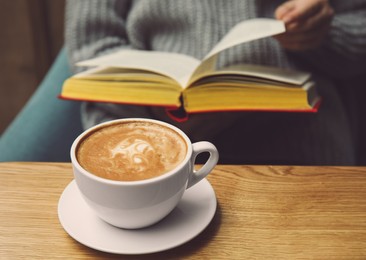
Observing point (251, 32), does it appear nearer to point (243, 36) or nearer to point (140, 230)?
point (243, 36)

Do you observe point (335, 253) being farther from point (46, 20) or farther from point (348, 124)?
point (46, 20)

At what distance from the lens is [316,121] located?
939 millimetres

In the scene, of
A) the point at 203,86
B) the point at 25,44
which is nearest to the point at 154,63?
the point at 203,86

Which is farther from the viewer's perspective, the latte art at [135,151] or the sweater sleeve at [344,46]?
the sweater sleeve at [344,46]

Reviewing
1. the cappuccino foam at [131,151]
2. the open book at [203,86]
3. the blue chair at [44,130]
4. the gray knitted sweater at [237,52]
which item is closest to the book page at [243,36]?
the open book at [203,86]

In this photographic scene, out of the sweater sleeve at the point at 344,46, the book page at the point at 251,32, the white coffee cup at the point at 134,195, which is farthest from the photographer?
the sweater sleeve at the point at 344,46

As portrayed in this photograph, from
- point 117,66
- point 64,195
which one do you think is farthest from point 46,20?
point 64,195

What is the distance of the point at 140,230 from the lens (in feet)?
1.58

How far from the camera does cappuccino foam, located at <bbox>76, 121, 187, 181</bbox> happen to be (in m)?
0.46

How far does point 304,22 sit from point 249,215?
462 mm

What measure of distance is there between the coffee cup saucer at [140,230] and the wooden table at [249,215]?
0.01m

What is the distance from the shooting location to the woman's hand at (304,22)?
83cm

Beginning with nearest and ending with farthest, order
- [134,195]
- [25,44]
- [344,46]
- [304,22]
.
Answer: [134,195]
[304,22]
[344,46]
[25,44]

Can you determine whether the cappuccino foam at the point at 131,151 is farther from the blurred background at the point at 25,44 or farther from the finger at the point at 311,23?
the blurred background at the point at 25,44
